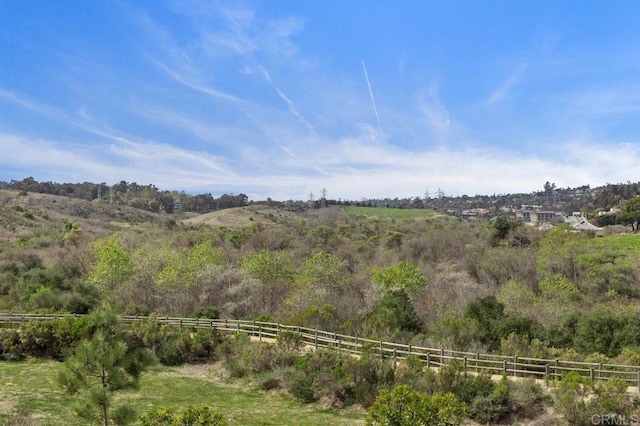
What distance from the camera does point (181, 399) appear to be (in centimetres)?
1886

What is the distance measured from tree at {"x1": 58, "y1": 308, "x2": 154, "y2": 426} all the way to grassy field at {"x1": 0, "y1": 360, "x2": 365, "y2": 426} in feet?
21.6

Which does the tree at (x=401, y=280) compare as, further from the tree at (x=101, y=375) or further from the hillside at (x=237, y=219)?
the hillside at (x=237, y=219)

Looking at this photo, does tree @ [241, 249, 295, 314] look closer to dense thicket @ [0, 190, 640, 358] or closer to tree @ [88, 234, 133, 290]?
dense thicket @ [0, 190, 640, 358]

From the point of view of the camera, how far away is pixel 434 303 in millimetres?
33688

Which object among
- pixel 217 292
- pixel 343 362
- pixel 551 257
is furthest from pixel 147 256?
pixel 551 257

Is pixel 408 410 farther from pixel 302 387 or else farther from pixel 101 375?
pixel 302 387

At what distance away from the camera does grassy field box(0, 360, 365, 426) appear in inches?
653

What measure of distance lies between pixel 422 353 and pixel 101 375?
14467mm

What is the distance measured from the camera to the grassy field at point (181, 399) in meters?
16.6

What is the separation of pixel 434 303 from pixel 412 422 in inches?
1017

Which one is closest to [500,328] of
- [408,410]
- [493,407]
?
[493,407]

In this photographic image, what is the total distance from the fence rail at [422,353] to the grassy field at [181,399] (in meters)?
3.34

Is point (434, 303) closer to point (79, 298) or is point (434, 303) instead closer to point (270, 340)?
point (270, 340)

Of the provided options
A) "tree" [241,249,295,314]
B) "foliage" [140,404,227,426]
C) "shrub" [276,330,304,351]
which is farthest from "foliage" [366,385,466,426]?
"tree" [241,249,295,314]
